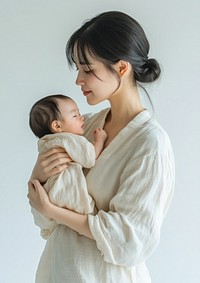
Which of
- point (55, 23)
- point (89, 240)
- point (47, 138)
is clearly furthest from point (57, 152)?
point (55, 23)

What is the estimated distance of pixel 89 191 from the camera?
4.09ft

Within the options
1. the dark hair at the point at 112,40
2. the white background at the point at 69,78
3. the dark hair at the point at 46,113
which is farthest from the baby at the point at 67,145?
the white background at the point at 69,78

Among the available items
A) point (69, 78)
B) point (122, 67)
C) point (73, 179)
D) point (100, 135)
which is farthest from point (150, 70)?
point (69, 78)

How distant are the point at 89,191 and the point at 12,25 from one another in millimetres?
964

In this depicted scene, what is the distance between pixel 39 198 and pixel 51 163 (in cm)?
9

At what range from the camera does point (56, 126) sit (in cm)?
128

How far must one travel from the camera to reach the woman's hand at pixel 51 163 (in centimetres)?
125

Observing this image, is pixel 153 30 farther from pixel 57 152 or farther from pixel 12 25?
pixel 57 152

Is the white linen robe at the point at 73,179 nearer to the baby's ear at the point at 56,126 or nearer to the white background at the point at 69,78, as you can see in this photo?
the baby's ear at the point at 56,126

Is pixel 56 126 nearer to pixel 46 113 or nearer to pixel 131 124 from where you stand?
pixel 46 113

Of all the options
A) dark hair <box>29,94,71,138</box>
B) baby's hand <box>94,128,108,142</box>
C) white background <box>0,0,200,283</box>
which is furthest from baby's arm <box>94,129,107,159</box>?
white background <box>0,0,200,283</box>

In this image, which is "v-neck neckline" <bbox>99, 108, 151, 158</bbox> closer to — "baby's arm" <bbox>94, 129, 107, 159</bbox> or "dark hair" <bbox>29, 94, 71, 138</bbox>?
"baby's arm" <bbox>94, 129, 107, 159</bbox>

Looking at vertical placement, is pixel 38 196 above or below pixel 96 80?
below

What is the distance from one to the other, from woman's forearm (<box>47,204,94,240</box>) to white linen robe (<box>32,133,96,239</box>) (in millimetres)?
19
